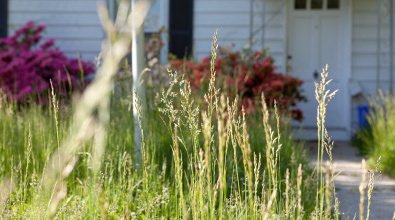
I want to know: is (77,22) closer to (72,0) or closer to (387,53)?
(72,0)

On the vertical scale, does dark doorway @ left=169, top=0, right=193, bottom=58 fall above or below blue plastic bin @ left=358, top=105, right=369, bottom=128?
above

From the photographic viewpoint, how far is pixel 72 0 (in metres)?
10.0

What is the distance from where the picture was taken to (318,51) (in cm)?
→ 1025

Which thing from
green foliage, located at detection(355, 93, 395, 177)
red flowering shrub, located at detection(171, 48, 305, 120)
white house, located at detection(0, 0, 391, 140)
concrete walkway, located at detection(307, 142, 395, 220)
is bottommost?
concrete walkway, located at detection(307, 142, 395, 220)

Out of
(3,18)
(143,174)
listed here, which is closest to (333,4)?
(3,18)

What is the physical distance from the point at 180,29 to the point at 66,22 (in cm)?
207

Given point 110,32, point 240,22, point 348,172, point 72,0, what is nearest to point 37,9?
point 72,0

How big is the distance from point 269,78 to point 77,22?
383 centimetres

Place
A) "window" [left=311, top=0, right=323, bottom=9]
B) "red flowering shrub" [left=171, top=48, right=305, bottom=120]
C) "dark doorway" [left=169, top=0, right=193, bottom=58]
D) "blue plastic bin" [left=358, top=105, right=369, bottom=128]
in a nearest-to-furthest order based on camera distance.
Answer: "red flowering shrub" [left=171, top=48, right=305, bottom=120], "blue plastic bin" [left=358, top=105, right=369, bottom=128], "dark doorway" [left=169, top=0, right=193, bottom=58], "window" [left=311, top=0, right=323, bottom=9]

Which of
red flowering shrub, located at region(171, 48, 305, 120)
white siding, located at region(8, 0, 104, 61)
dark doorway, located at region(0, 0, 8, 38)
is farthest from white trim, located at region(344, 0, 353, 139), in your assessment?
dark doorway, located at region(0, 0, 8, 38)

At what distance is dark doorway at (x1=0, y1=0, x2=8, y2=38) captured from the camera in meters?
10.0

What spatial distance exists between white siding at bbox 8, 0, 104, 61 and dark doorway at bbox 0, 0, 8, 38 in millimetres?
74

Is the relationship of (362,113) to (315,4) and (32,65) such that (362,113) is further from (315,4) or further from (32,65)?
(32,65)

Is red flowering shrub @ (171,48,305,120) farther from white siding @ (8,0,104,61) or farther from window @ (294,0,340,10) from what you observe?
white siding @ (8,0,104,61)
